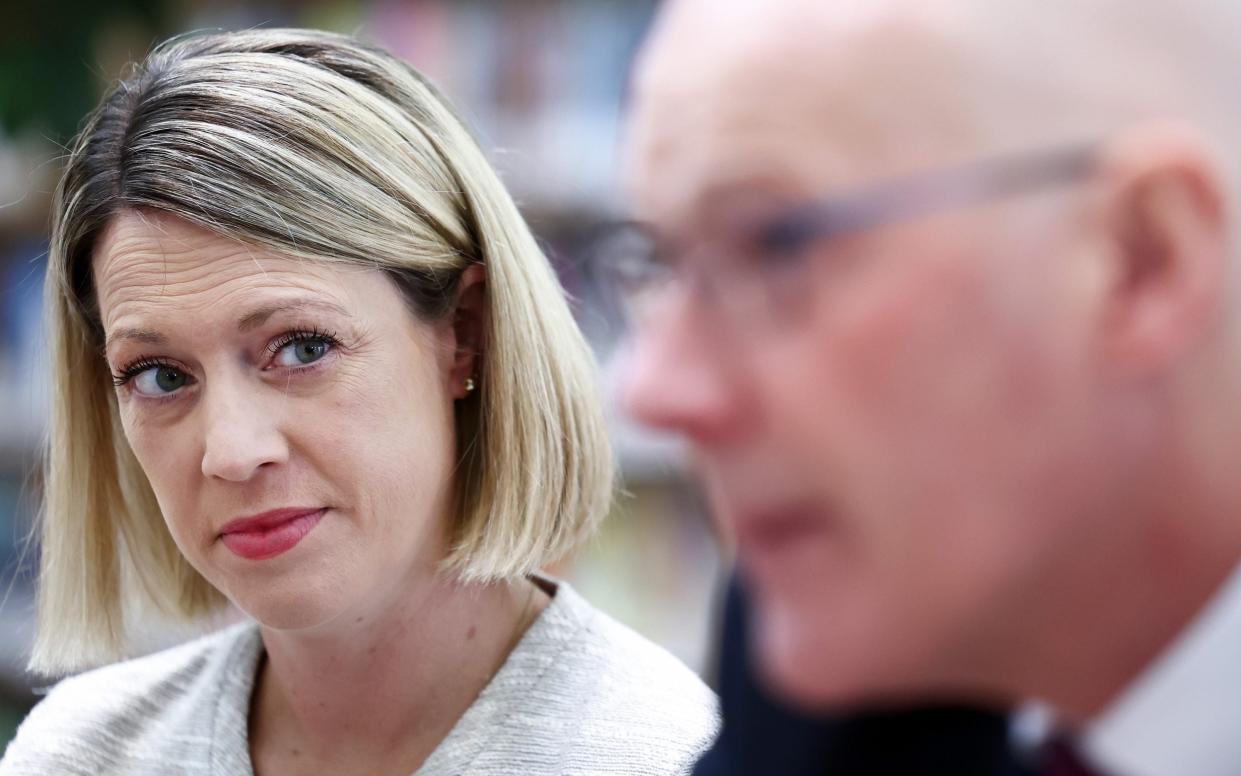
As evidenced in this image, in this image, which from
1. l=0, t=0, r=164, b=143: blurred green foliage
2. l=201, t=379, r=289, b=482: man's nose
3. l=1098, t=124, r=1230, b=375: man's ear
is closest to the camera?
l=1098, t=124, r=1230, b=375: man's ear

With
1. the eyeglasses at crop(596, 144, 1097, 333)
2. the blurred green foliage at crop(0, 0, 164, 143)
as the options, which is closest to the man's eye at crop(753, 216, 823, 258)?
the eyeglasses at crop(596, 144, 1097, 333)

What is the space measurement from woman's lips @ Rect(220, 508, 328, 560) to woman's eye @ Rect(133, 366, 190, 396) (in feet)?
→ 0.47

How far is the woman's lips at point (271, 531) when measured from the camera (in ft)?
3.75

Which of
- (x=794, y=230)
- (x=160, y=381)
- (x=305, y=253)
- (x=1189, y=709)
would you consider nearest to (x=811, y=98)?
(x=794, y=230)

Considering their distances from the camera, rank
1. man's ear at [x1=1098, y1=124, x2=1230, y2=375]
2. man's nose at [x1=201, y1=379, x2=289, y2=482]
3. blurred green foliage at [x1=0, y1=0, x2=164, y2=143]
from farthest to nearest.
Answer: blurred green foliage at [x1=0, y1=0, x2=164, y2=143], man's nose at [x1=201, y1=379, x2=289, y2=482], man's ear at [x1=1098, y1=124, x2=1230, y2=375]

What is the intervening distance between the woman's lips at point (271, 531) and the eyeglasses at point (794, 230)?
59 cm

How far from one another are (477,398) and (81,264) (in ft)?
1.34

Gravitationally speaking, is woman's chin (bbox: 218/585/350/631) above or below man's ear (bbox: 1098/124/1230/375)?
below

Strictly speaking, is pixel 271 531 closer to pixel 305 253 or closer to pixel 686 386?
pixel 305 253

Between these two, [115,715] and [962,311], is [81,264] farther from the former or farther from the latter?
[962,311]

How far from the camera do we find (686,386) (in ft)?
2.01

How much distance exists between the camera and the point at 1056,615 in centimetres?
61

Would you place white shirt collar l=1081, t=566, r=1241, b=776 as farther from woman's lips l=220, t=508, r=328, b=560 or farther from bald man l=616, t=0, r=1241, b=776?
woman's lips l=220, t=508, r=328, b=560

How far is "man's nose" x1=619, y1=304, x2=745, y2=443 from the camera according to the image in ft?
1.99
